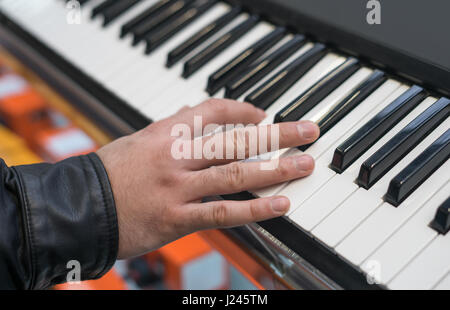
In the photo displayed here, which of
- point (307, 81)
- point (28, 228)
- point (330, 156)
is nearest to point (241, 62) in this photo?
point (307, 81)

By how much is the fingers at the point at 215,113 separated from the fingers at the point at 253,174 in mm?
155

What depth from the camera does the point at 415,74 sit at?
37.5 inches

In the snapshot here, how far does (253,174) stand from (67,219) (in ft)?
1.20

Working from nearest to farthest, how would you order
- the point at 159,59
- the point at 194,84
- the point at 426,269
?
the point at 426,269, the point at 194,84, the point at 159,59

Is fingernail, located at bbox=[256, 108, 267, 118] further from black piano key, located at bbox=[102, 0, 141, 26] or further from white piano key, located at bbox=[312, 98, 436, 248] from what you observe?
black piano key, located at bbox=[102, 0, 141, 26]

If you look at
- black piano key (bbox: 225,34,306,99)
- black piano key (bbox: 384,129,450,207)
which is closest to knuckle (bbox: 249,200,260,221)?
black piano key (bbox: 384,129,450,207)

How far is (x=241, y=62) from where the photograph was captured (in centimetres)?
116

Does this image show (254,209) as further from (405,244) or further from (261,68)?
(261,68)

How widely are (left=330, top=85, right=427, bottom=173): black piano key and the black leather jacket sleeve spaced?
1.49 ft

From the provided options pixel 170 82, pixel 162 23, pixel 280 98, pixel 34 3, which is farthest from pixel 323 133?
pixel 34 3

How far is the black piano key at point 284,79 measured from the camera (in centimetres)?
104

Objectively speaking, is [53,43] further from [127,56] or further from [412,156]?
[412,156]

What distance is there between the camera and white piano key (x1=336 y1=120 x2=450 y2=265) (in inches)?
28.6
